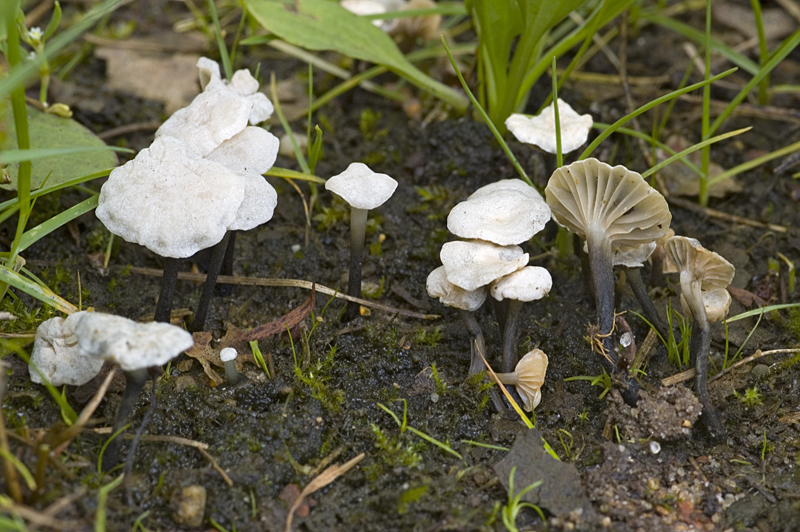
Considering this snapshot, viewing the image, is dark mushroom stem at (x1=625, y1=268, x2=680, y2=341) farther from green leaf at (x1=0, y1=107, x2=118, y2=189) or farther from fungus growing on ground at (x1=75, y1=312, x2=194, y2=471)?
green leaf at (x1=0, y1=107, x2=118, y2=189)

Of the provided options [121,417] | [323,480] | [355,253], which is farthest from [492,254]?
[121,417]

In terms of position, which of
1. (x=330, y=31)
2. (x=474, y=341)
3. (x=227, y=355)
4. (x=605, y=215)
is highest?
(x=330, y=31)

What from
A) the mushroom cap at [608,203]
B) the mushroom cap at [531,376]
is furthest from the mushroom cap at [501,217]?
the mushroom cap at [531,376]

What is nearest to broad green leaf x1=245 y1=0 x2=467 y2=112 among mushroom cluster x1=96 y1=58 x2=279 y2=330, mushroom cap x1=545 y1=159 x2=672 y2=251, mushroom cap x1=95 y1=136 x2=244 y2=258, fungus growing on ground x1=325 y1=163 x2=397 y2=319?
mushroom cluster x1=96 y1=58 x2=279 y2=330

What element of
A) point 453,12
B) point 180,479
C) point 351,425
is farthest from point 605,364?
point 453,12

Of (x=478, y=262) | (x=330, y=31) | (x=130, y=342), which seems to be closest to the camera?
(x=130, y=342)

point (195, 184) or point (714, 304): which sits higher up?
point (195, 184)

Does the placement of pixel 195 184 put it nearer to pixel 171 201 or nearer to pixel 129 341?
pixel 171 201
